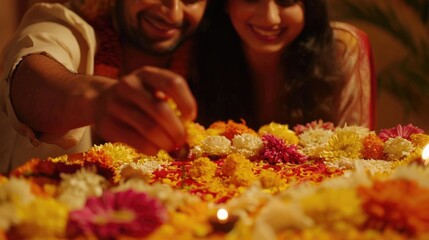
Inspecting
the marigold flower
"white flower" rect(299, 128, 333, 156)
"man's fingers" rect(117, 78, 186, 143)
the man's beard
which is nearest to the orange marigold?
the marigold flower

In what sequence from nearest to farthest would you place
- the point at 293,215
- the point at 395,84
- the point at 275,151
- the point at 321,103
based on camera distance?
1. the point at 293,215
2. the point at 275,151
3. the point at 321,103
4. the point at 395,84

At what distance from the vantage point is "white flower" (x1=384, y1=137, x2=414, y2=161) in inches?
47.7

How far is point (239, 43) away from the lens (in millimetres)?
2137

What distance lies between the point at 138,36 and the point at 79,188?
3.94 feet

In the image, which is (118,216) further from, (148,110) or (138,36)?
(138,36)

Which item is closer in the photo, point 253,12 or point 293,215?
point 293,215

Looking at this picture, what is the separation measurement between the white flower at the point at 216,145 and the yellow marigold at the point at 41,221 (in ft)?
2.17

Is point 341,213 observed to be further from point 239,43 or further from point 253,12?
point 239,43

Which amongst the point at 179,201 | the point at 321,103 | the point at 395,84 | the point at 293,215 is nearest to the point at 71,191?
the point at 179,201

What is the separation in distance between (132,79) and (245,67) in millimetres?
1398

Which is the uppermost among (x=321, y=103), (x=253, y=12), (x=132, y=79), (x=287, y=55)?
(x=132, y=79)

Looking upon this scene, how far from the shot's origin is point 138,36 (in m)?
1.88

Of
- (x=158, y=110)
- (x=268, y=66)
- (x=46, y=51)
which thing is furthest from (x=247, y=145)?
(x=268, y=66)

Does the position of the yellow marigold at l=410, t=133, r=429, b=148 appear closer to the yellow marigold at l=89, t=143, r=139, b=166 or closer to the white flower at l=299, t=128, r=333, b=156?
the white flower at l=299, t=128, r=333, b=156
